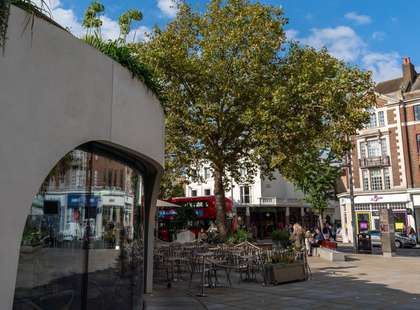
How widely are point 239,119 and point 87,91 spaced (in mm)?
13229

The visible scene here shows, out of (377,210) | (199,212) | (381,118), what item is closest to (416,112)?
(381,118)

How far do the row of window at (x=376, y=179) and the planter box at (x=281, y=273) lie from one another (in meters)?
30.0

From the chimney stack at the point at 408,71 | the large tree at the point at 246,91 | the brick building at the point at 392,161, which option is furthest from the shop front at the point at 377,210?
the large tree at the point at 246,91

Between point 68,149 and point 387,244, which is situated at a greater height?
point 68,149

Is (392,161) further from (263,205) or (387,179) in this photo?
(263,205)

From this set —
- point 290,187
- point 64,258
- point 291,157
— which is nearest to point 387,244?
point 291,157

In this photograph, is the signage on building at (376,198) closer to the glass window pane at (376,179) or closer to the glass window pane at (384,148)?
the glass window pane at (376,179)

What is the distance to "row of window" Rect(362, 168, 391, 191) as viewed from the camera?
38.9m

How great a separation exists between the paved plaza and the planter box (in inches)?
9.6

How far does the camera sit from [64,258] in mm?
4781

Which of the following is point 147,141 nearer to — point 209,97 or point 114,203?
point 114,203

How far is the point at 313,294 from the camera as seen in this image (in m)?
10.2

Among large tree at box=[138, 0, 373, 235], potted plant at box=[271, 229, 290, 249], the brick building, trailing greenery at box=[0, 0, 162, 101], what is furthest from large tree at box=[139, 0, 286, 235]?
the brick building

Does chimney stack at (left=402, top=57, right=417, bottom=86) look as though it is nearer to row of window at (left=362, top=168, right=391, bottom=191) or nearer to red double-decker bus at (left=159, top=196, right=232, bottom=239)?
row of window at (left=362, top=168, right=391, bottom=191)
